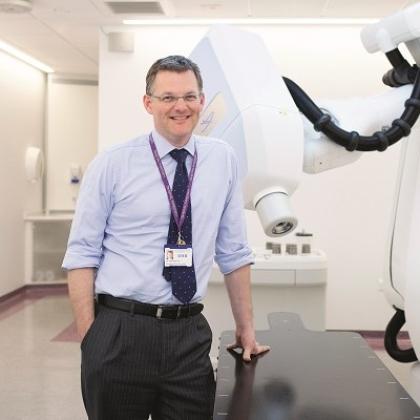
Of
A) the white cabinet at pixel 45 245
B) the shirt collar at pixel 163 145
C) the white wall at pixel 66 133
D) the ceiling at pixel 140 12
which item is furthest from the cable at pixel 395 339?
the white wall at pixel 66 133

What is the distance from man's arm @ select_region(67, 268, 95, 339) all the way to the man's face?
451 mm

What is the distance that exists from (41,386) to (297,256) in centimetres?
179

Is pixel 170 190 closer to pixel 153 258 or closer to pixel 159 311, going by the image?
pixel 153 258

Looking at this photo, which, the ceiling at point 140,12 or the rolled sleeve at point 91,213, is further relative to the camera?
the ceiling at point 140,12

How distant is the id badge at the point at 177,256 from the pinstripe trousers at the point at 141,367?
16cm

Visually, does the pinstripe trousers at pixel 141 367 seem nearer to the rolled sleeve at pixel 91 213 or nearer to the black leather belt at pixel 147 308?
the black leather belt at pixel 147 308

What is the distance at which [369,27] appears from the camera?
183 centimetres

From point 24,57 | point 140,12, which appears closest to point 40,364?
point 140,12

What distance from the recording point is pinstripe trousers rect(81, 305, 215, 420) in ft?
5.17

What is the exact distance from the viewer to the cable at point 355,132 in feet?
5.38

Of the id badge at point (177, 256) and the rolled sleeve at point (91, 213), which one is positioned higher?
the rolled sleeve at point (91, 213)

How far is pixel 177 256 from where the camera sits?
158cm

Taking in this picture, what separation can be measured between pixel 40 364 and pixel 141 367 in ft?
9.43

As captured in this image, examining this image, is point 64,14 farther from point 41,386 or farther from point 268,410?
point 268,410
